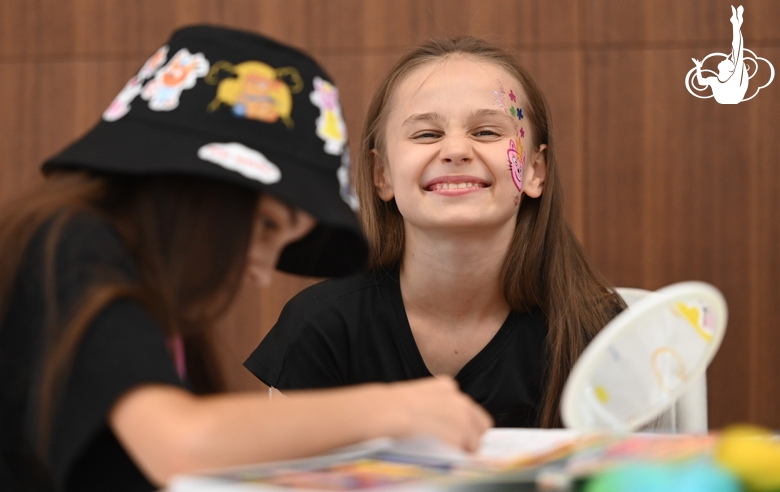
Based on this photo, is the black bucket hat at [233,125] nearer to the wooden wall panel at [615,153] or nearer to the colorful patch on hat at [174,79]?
the colorful patch on hat at [174,79]

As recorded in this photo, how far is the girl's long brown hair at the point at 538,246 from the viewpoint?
1.15m

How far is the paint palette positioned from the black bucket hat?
208 millimetres

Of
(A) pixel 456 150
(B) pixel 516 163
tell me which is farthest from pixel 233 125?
(B) pixel 516 163

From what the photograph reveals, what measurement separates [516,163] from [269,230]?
0.63 metres

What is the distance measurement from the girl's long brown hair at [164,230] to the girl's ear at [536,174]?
738 mm

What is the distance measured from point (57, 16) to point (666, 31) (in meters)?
1.54

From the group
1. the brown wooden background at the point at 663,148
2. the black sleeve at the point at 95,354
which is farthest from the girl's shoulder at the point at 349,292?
the brown wooden background at the point at 663,148

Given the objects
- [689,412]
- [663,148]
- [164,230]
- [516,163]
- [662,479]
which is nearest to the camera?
[662,479]

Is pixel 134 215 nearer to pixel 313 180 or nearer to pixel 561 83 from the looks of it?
pixel 313 180

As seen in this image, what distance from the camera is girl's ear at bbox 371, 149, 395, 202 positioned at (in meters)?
1.33

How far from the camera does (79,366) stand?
530mm

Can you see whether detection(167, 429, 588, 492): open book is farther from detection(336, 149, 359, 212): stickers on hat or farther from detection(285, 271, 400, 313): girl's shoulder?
detection(285, 271, 400, 313): girl's shoulder

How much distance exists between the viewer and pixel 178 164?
0.57m

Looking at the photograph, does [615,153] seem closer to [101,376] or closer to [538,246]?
[538,246]
